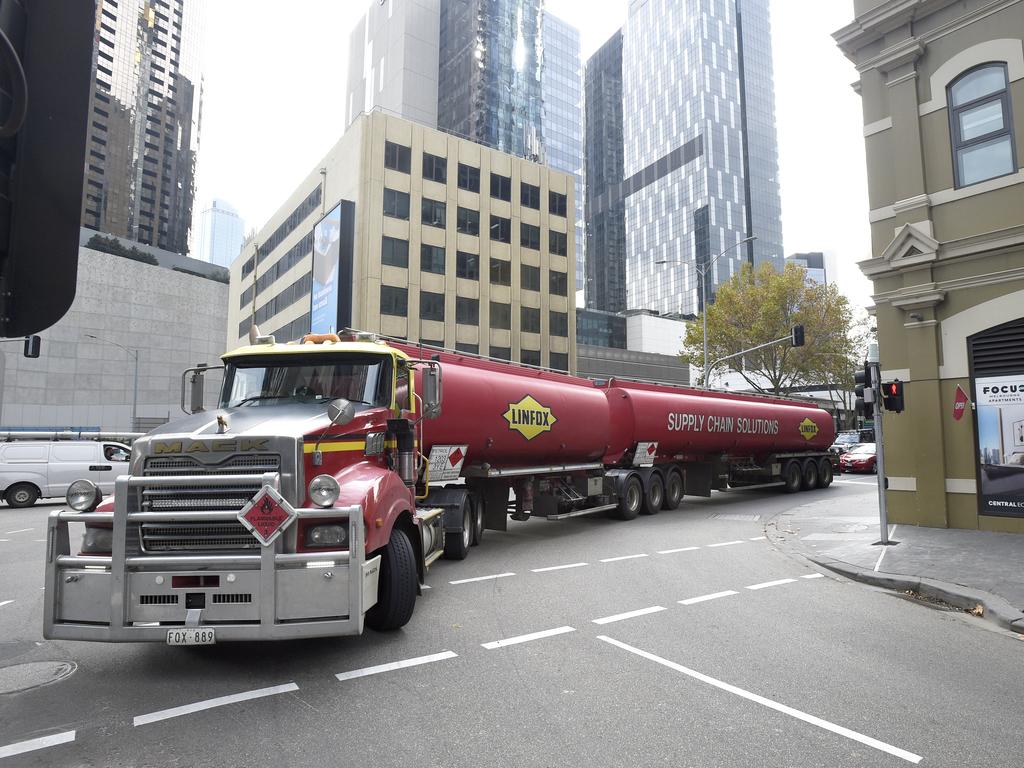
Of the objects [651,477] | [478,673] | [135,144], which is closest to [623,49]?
[135,144]

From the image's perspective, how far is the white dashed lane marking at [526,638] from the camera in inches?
233

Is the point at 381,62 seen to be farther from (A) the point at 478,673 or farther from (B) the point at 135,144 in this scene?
(A) the point at 478,673

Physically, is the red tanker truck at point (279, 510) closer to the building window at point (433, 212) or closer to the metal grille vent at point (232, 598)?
the metal grille vent at point (232, 598)

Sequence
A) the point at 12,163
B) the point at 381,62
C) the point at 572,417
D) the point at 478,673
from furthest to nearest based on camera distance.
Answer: the point at 381,62, the point at 572,417, the point at 478,673, the point at 12,163

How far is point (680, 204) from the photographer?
14088 centimetres

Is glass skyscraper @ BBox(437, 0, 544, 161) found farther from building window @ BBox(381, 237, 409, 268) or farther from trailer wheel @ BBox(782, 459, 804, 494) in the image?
trailer wheel @ BBox(782, 459, 804, 494)

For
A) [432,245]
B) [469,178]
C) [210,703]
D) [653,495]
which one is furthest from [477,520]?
[469,178]

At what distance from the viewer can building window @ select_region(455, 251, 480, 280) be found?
47906 mm

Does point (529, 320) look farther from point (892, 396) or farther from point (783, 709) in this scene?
point (783, 709)

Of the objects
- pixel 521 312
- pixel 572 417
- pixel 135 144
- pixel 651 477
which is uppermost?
pixel 135 144

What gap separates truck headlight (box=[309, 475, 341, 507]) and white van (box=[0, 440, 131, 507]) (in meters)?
17.9

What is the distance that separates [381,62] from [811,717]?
104549 millimetres

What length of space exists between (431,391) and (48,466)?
18472 mm

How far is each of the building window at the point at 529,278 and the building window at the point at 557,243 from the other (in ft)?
8.58
